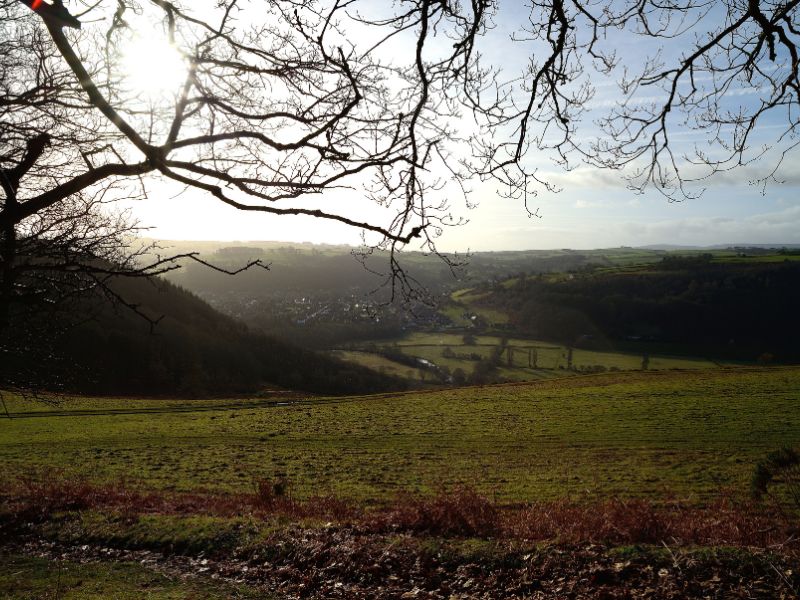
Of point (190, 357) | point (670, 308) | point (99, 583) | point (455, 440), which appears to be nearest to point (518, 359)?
point (670, 308)

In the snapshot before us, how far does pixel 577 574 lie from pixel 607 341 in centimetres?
10656

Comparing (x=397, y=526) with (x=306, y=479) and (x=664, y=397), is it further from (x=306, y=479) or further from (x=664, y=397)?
(x=664, y=397)

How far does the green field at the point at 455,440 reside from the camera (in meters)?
18.8

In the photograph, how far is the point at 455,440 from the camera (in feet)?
87.7

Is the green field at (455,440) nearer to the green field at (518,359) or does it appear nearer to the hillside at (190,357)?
the green field at (518,359)

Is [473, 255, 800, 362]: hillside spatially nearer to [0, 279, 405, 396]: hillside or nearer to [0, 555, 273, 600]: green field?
[0, 279, 405, 396]: hillside

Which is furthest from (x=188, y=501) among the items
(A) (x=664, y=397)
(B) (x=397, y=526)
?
(A) (x=664, y=397)

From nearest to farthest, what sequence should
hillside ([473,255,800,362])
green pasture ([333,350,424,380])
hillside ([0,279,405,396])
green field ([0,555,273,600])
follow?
1. green field ([0,555,273,600])
2. hillside ([0,279,405,396])
3. green pasture ([333,350,424,380])
4. hillside ([473,255,800,362])

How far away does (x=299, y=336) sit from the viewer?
123125mm

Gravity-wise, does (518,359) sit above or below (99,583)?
below

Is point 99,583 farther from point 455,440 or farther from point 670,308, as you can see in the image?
point 670,308

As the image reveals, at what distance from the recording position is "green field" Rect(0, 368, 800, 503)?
61.6 feet

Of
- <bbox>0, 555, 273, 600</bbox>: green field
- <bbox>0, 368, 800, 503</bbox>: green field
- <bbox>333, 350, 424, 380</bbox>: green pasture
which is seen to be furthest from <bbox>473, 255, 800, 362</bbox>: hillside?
<bbox>0, 555, 273, 600</bbox>: green field

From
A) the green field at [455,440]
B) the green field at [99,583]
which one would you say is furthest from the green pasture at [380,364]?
the green field at [99,583]
